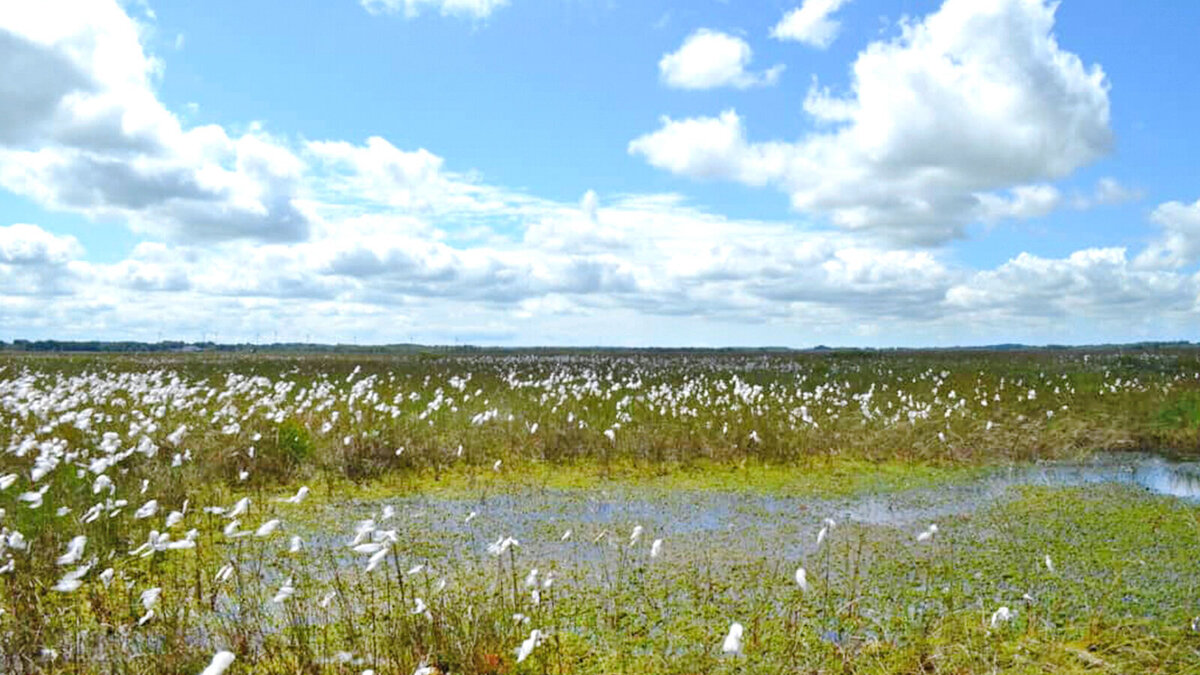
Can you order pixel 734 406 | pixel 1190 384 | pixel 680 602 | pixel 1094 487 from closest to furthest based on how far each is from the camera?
pixel 680 602 → pixel 1094 487 → pixel 734 406 → pixel 1190 384

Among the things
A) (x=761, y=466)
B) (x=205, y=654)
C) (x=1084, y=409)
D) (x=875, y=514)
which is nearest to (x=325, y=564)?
(x=205, y=654)

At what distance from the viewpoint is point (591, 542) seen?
27.1ft

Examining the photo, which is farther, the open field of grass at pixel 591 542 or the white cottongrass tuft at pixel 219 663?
the open field of grass at pixel 591 542

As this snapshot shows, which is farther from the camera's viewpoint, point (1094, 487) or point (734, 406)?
point (734, 406)

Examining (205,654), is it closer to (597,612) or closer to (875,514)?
(597,612)

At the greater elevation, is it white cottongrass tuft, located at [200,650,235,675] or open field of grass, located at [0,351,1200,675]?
white cottongrass tuft, located at [200,650,235,675]

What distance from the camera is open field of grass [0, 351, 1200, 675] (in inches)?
201

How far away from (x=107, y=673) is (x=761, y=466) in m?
10.1

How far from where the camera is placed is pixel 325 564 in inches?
293

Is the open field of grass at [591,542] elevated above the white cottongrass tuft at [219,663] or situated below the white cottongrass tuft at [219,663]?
below

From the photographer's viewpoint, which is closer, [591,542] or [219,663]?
[219,663]

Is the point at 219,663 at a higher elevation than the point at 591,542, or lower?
higher

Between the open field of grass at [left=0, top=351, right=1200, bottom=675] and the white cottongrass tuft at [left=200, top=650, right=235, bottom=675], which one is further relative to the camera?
the open field of grass at [left=0, top=351, right=1200, bottom=675]

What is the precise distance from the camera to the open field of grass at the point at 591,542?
511 centimetres
